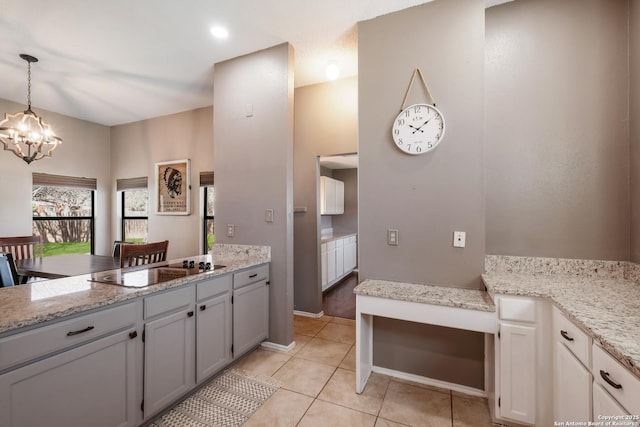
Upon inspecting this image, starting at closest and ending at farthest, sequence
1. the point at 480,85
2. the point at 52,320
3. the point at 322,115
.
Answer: the point at 52,320 → the point at 480,85 → the point at 322,115

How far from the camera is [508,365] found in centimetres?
162

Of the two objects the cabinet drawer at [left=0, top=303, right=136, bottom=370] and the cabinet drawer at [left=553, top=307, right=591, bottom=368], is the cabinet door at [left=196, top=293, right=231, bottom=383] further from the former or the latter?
the cabinet drawer at [left=553, top=307, right=591, bottom=368]

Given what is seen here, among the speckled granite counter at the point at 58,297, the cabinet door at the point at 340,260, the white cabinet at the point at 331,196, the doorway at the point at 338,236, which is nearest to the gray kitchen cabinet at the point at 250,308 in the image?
the speckled granite counter at the point at 58,297

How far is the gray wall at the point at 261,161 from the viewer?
8.77ft

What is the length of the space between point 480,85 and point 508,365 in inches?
74.2

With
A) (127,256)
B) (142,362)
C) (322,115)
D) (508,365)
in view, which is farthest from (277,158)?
(508,365)

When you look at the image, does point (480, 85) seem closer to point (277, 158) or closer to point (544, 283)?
point (544, 283)

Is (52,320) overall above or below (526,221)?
below

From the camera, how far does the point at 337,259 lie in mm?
5027

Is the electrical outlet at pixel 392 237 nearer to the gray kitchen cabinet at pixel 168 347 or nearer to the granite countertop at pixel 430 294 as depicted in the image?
the granite countertop at pixel 430 294

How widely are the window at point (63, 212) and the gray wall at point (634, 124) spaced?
6.74m

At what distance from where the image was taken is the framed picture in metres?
4.36

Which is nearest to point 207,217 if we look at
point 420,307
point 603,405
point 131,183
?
point 131,183

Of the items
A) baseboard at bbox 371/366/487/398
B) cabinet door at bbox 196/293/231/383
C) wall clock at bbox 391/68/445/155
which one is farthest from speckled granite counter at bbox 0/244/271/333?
Result: wall clock at bbox 391/68/445/155
